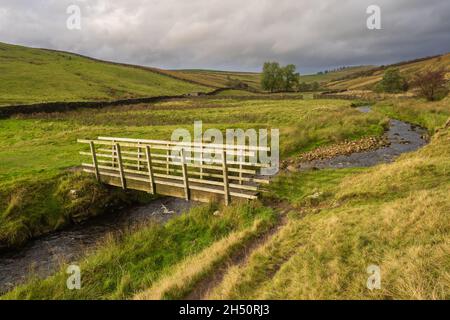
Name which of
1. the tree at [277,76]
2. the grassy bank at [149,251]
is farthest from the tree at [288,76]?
the grassy bank at [149,251]

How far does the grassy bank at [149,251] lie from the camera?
9836mm

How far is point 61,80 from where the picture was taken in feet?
275

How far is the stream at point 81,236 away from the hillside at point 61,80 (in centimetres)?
4731

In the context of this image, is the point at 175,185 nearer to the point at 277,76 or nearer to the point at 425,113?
the point at 425,113

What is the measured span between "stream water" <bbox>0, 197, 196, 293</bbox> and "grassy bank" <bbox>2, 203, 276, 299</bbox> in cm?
140

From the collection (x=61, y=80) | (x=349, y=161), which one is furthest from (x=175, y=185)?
(x=61, y=80)

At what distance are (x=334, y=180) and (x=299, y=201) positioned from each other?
388 centimetres

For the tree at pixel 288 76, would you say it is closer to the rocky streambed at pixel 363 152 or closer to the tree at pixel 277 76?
the tree at pixel 277 76

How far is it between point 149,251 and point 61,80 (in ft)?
280

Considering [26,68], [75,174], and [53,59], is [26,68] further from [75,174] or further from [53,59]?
[75,174]

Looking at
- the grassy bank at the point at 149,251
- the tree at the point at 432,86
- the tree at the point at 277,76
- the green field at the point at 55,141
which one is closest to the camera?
the grassy bank at the point at 149,251

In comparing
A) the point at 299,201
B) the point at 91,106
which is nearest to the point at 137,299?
the point at 299,201

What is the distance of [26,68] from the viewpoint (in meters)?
88.9
